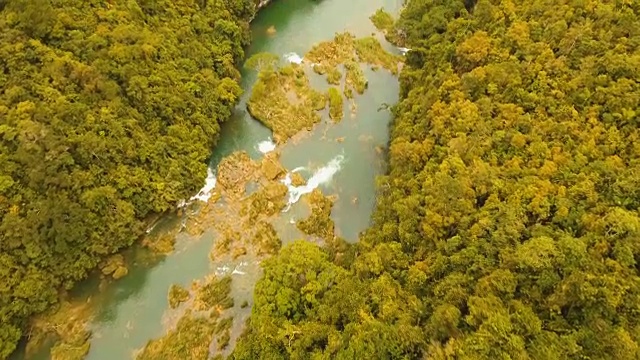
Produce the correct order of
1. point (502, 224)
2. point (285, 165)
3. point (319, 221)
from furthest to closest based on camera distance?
point (285, 165) < point (319, 221) < point (502, 224)

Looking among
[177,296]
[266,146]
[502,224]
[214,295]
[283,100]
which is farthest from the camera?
[283,100]

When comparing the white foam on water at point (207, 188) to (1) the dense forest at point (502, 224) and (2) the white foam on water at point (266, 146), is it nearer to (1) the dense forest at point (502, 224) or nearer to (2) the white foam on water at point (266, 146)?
(2) the white foam on water at point (266, 146)

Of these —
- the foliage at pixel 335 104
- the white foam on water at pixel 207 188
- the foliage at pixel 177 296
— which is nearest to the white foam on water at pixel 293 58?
the foliage at pixel 335 104

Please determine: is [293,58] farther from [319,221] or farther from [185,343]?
[185,343]

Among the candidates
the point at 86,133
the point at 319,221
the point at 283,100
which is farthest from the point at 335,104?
the point at 86,133

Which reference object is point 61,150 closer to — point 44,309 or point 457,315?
point 44,309
